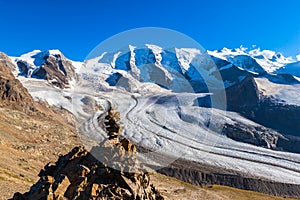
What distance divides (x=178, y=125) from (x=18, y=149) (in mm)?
56710

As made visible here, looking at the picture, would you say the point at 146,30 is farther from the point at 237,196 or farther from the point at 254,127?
the point at 254,127

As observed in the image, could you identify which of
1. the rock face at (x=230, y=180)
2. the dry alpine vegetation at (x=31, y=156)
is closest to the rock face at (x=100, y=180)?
the dry alpine vegetation at (x=31, y=156)

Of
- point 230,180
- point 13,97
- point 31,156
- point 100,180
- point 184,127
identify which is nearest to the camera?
point 100,180

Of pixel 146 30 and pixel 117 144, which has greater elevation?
pixel 146 30

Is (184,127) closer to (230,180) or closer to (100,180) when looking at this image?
(230,180)

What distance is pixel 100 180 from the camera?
1517cm

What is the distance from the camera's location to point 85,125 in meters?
86.5

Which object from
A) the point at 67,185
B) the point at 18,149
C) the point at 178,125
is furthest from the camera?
the point at 178,125

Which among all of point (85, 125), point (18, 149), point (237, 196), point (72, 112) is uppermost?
point (72, 112)

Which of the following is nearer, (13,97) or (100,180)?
(100,180)

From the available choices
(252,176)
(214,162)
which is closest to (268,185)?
(252,176)

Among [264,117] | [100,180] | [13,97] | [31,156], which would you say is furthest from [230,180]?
[264,117]

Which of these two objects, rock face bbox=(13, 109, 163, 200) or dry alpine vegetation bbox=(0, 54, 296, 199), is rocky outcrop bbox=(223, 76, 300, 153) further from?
rock face bbox=(13, 109, 163, 200)

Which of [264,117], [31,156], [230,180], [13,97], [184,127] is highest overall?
[264,117]
